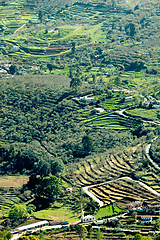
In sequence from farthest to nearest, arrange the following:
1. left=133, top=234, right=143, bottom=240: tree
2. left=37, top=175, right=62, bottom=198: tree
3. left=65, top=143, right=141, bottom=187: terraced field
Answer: left=65, top=143, right=141, bottom=187: terraced field → left=37, top=175, right=62, bottom=198: tree → left=133, top=234, right=143, bottom=240: tree

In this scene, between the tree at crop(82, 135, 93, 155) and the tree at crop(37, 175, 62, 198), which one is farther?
the tree at crop(82, 135, 93, 155)

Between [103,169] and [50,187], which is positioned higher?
[103,169]

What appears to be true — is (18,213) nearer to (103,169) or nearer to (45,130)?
(103,169)

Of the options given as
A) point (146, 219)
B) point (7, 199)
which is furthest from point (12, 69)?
point (146, 219)

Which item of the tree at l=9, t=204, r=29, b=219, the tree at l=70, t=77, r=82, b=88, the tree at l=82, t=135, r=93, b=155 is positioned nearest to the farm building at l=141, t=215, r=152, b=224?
the tree at l=9, t=204, r=29, b=219

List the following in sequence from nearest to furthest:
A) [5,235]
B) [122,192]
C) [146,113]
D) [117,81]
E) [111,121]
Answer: [5,235] < [122,192] < [111,121] < [146,113] < [117,81]

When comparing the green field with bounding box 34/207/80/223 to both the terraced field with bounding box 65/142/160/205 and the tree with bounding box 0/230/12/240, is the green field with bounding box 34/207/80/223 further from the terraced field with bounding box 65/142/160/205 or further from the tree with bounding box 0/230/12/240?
the tree with bounding box 0/230/12/240

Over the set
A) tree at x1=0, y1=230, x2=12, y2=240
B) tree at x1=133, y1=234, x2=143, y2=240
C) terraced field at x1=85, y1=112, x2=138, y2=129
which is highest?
terraced field at x1=85, y1=112, x2=138, y2=129

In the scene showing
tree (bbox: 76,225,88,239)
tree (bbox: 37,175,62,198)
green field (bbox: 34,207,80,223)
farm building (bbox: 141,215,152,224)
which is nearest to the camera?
tree (bbox: 76,225,88,239)

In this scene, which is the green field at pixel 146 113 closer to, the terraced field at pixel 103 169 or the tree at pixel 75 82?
the tree at pixel 75 82
